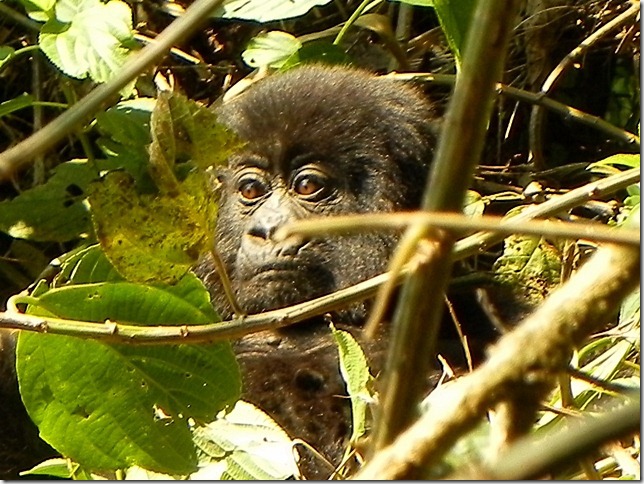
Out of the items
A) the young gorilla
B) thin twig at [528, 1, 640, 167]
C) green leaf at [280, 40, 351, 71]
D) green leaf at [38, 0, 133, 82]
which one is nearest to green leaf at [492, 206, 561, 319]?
the young gorilla

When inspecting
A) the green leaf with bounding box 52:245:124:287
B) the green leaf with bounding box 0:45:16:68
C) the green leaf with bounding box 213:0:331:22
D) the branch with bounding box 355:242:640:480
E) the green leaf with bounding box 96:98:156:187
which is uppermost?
the branch with bounding box 355:242:640:480

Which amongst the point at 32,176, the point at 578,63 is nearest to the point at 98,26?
the point at 32,176

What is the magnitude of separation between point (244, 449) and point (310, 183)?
4.31ft

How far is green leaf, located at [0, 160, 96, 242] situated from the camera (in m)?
2.90

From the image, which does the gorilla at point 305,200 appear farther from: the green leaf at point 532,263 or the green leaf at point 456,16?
the green leaf at point 456,16

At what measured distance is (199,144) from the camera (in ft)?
4.10

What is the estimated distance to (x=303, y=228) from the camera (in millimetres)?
499

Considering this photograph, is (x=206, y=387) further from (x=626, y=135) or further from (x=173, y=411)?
(x=626, y=135)

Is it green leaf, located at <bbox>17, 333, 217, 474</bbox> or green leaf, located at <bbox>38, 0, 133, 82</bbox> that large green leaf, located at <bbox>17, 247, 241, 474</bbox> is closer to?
green leaf, located at <bbox>17, 333, 217, 474</bbox>

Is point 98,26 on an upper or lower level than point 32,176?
upper

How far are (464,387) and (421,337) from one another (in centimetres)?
4

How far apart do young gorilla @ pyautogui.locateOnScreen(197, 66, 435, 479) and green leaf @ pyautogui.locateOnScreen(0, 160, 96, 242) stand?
35cm

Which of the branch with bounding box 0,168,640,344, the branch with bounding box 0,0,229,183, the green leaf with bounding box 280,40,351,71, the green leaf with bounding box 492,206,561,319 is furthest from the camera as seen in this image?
the green leaf with bounding box 280,40,351,71

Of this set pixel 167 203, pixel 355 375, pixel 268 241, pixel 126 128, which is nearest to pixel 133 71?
pixel 167 203
